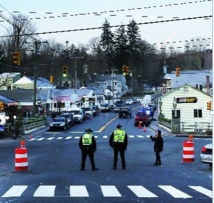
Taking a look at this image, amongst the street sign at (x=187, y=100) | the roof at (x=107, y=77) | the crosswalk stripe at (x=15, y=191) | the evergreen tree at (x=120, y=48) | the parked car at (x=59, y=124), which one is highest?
the evergreen tree at (x=120, y=48)

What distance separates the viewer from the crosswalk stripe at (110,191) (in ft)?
39.3

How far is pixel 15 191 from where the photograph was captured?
1277 centimetres

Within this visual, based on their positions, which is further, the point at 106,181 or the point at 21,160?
the point at 21,160

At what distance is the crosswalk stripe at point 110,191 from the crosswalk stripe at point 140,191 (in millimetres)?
464

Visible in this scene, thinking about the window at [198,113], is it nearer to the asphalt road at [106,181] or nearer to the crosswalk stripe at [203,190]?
the asphalt road at [106,181]

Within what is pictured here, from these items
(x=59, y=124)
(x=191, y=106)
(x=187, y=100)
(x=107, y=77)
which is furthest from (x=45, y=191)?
(x=107, y=77)

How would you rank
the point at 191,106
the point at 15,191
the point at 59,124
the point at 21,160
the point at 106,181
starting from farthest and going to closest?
the point at 191,106
the point at 59,124
the point at 21,160
the point at 106,181
the point at 15,191

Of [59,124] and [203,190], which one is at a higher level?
[203,190]

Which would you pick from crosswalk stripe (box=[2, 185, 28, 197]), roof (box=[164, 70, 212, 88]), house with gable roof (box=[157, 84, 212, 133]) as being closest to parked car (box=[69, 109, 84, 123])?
house with gable roof (box=[157, 84, 212, 133])

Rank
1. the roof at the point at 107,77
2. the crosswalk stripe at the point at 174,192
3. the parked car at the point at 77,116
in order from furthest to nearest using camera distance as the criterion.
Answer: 1. the roof at the point at 107,77
2. the parked car at the point at 77,116
3. the crosswalk stripe at the point at 174,192

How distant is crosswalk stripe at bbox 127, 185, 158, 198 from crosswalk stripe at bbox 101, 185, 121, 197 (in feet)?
1.52

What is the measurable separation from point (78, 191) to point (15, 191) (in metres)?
1.70

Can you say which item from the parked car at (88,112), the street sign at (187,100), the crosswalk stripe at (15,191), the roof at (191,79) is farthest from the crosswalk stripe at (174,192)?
the roof at (191,79)

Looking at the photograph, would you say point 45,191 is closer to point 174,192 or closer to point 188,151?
point 174,192
